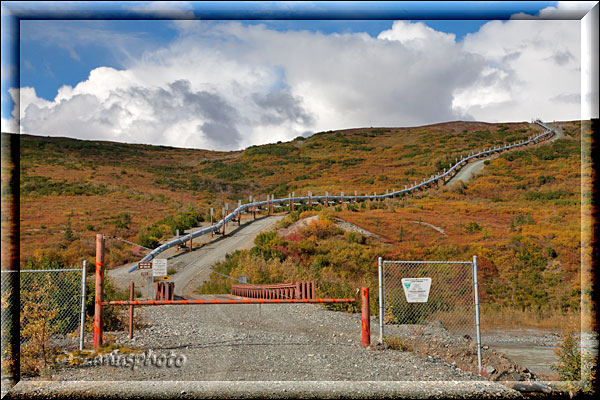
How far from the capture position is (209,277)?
18.2 meters

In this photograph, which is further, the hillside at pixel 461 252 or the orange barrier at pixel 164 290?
the hillside at pixel 461 252

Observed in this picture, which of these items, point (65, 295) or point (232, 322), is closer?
point (65, 295)

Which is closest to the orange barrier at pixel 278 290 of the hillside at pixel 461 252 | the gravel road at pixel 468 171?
the hillside at pixel 461 252

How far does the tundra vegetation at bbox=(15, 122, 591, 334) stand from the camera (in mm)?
18312

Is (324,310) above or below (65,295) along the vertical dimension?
below

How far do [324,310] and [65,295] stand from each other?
21.7 feet

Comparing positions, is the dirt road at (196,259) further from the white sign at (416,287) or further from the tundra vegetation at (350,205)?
the white sign at (416,287)

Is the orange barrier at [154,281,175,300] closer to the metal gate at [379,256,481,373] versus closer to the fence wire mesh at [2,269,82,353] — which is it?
the fence wire mesh at [2,269,82,353]

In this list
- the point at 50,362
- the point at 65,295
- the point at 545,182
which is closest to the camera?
the point at 50,362

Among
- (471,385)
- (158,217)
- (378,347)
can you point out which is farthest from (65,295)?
(158,217)

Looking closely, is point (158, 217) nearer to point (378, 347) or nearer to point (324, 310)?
point (324, 310)

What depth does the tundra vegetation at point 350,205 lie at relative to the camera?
1831 cm

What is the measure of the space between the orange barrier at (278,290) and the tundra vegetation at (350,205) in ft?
5.77

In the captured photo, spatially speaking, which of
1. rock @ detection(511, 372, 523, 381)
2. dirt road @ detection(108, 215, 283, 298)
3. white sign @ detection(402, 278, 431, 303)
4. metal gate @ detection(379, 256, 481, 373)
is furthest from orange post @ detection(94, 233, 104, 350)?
dirt road @ detection(108, 215, 283, 298)
